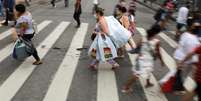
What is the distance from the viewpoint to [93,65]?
11961 mm

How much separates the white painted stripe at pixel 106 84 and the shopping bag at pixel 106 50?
0.42 m

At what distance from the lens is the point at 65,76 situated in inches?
436

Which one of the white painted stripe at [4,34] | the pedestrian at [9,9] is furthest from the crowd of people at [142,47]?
the pedestrian at [9,9]

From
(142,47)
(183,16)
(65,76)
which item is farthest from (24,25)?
(183,16)

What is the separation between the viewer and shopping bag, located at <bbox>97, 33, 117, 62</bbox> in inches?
449

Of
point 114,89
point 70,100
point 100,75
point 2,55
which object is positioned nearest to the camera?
point 70,100

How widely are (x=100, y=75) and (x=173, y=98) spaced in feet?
8.05

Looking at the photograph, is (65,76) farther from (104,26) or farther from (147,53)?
(147,53)

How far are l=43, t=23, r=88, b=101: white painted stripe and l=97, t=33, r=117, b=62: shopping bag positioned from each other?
890 millimetres

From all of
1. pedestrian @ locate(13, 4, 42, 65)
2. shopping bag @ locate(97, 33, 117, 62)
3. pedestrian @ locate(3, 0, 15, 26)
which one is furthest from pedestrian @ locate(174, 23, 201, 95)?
pedestrian @ locate(3, 0, 15, 26)

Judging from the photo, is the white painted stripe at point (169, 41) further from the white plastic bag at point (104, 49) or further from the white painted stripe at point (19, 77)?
the white plastic bag at point (104, 49)

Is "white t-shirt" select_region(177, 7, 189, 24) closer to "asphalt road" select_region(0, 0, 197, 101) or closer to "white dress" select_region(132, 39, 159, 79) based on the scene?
"asphalt road" select_region(0, 0, 197, 101)

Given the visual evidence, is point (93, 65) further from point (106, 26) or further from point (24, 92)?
A: point (24, 92)

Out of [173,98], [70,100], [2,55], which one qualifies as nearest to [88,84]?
[70,100]
